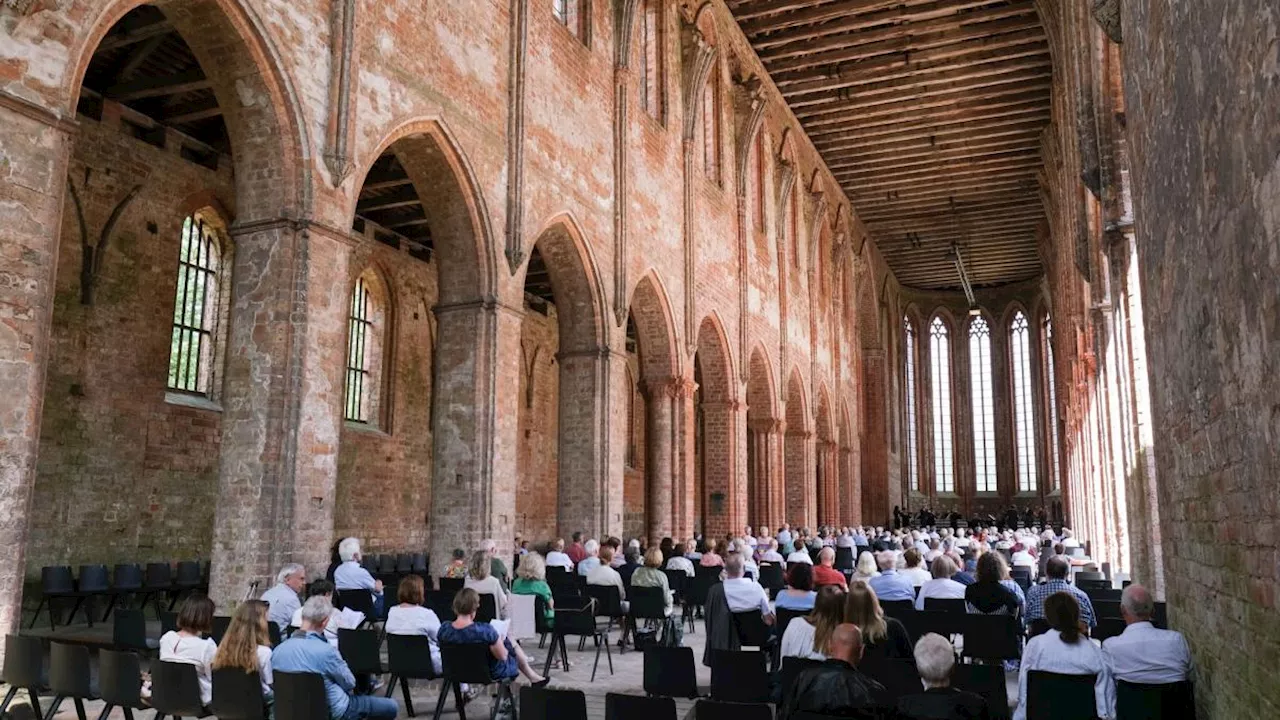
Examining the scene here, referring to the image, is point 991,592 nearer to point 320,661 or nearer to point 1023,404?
point 320,661

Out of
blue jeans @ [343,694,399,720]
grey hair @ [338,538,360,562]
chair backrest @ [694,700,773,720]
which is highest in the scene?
grey hair @ [338,538,360,562]

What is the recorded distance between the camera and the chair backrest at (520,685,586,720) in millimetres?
4723

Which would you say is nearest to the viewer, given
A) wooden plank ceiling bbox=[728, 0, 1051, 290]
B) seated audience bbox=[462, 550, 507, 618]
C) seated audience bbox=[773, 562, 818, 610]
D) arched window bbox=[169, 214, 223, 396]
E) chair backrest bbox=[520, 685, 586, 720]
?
chair backrest bbox=[520, 685, 586, 720]

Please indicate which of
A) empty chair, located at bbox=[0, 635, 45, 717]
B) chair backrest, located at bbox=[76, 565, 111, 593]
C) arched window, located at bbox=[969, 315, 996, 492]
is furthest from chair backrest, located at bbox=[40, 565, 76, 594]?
arched window, located at bbox=[969, 315, 996, 492]

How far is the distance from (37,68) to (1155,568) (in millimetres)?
11754

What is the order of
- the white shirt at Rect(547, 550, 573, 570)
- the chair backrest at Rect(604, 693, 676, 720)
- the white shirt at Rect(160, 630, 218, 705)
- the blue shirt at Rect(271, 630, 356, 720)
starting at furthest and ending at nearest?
1. the white shirt at Rect(547, 550, 573, 570)
2. the white shirt at Rect(160, 630, 218, 705)
3. the blue shirt at Rect(271, 630, 356, 720)
4. the chair backrest at Rect(604, 693, 676, 720)

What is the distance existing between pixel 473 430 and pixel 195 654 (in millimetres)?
7674

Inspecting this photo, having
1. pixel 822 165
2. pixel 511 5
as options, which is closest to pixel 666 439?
pixel 511 5

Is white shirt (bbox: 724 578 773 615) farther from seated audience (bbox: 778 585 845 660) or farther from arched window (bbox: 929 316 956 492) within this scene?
arched window (bbox: 929 316 956 492)

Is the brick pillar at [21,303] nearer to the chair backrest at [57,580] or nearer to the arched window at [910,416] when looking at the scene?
the chair backrest at [57,580]

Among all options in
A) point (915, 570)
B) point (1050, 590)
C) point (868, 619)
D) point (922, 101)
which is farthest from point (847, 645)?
point (922, 101)

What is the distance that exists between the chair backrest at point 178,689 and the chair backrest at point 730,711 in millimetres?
2992

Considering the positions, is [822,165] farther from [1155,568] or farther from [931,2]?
[1155,568]

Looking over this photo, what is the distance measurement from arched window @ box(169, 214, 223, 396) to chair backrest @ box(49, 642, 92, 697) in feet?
28.9
